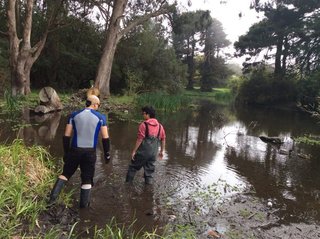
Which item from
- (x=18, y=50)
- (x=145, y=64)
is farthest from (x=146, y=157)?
(x=145, y=64)

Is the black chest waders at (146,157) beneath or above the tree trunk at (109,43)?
beneath

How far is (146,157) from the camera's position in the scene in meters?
6.11

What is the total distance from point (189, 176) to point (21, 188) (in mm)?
3571

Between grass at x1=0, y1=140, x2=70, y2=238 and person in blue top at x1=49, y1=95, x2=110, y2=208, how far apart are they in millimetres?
347

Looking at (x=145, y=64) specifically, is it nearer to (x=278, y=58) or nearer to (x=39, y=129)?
(x=278, y=58)

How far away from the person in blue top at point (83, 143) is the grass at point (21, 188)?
0.35m

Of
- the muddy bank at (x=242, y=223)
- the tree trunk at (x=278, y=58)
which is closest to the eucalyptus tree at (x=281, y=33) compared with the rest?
the tree trunk at (x=278, y=58)

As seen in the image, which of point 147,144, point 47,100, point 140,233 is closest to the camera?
point 140,233

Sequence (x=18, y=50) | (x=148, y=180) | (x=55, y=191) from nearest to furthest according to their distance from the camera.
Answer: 1. (x=55, y=191)
2. (x=148, y=180)
3. (x=18, y=50)

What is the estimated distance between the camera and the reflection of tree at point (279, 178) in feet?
19.6

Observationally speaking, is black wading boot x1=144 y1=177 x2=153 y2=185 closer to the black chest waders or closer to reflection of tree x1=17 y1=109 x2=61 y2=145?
the black chest waders

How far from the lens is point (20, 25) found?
75.8ft

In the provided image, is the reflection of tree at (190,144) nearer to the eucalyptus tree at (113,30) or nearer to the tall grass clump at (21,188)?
the tall grass clump at (21,188)

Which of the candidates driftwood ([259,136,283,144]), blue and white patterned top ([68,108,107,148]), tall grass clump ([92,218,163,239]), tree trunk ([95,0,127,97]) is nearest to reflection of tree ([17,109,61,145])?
blue and white patterned top ([68,108,107,148])
